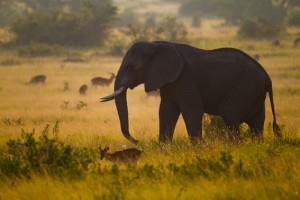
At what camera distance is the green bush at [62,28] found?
5197 cm

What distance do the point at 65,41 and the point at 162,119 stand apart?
4287 cm

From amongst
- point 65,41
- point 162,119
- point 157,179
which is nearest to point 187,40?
point 65,41

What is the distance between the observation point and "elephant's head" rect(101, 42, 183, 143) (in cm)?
1059

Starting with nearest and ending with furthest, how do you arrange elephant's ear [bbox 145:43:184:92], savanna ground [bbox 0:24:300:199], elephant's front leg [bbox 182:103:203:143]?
savanna ground [bbox 0:24:300:199], elephant's front leg [bbox 182:103:203:143], elephant's ear [bbox 145:43:184:92]

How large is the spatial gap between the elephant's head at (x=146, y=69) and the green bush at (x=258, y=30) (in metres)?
43.6

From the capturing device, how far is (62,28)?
5300 centimetres

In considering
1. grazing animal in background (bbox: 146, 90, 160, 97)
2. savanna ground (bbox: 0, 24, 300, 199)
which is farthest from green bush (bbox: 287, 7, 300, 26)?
savanna ground (bbox: 0, 24, 300, 199)

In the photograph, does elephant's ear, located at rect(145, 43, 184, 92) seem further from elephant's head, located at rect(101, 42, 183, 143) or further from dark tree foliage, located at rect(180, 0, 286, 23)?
dark tree foliage, located at rect(180, 0, 286, 23)

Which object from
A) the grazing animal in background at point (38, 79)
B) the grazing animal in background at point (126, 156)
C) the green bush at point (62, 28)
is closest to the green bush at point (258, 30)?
the green bush at point (62, 28)

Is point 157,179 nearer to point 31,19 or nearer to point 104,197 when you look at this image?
point 104,197

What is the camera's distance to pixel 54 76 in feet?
104

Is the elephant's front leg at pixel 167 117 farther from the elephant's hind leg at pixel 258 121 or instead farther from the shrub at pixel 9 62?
the shrub at pixel 9 62

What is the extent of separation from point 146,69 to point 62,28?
43.0 metres

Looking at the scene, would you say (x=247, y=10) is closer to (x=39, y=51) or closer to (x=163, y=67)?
(x=39, y=51)
